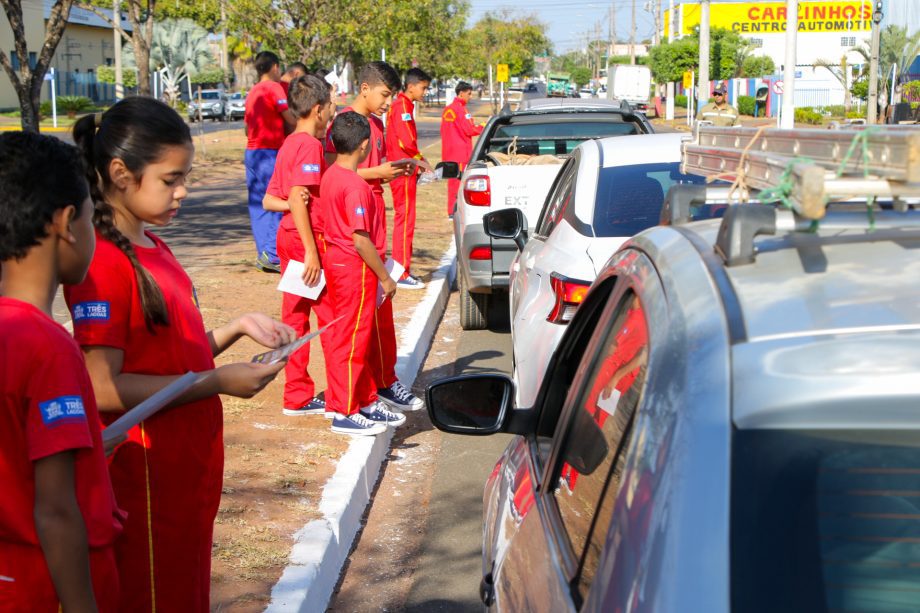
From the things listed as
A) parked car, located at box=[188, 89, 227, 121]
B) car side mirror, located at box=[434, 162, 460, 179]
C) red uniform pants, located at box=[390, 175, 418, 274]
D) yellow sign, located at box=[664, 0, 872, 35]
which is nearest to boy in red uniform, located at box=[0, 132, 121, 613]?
red uniform pants, located at box=[390, 175, 418, 274]

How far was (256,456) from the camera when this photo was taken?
576 cm

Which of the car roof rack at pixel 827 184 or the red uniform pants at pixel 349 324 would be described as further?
the red uniform pants at pixel 349 324

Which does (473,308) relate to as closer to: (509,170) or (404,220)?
(509,170)

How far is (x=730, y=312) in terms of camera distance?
1.58 meters

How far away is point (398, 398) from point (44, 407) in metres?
4.82

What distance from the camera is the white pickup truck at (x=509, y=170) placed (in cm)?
870

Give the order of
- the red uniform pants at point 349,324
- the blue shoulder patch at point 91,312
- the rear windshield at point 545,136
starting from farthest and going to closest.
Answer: the rear windshield at point 545,136, the red uniform pants at point 349,324, the blue shoulder patch at point 91,312

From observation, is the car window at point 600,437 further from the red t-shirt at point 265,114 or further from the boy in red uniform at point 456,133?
the boy in red uniform at point 456,133

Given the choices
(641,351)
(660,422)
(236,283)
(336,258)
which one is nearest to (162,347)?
(641,351)

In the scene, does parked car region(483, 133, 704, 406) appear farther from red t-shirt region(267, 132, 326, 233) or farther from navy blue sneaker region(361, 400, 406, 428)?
red t-shirt region(267, 132, 326, 233)

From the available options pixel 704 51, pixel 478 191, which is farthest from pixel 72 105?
pixel 478 191

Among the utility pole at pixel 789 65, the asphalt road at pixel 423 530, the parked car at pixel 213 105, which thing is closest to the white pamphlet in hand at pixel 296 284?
the asphalt road at pixel 423 530

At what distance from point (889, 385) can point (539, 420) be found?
1.65 meters

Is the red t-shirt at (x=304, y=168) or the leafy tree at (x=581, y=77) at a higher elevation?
the leafy tree at (x=581, y=77)
